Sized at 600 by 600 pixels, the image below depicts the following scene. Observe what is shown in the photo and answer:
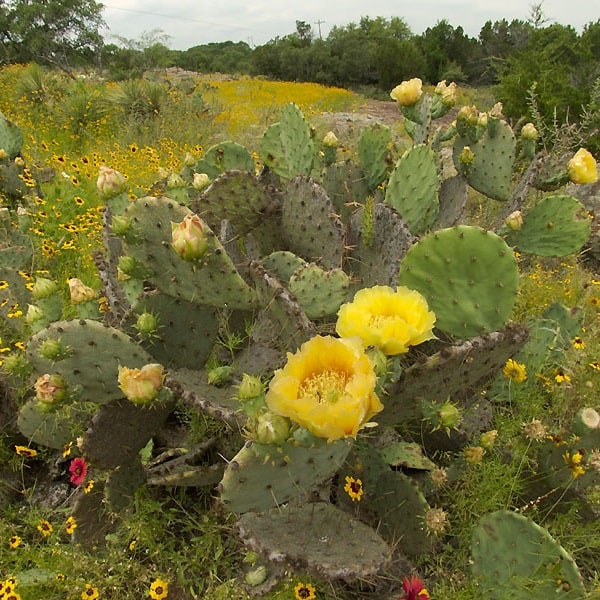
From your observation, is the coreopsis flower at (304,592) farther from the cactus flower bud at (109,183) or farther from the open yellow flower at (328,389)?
the cactus flower bud at (109,183)

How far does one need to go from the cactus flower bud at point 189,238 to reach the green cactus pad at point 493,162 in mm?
1518

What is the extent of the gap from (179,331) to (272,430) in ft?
2.49

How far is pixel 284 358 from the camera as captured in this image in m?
1.65

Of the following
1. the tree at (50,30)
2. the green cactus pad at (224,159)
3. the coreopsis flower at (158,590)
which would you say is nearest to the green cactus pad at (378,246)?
the green cactus pad at (224,159)

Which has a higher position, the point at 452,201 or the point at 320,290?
the point at 452,201

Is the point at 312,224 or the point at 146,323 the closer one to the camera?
the point at 146,323

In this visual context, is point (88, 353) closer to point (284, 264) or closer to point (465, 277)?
point (284, 264)

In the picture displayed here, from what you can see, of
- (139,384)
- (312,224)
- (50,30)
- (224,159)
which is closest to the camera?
(139,384)

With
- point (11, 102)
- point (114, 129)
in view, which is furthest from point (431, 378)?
point (11, 102)

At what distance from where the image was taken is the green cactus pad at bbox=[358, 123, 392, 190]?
2.32 meters

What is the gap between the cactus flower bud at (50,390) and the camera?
1.33 metres

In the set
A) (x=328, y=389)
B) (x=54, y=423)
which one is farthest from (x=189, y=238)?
(x=54, y=423)

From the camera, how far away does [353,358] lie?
907mm

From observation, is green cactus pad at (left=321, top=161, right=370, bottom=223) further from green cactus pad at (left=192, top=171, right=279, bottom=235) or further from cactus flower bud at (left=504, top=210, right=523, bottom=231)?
cactus flower bud at (left=504, top=210, right=523, bottom=231)
